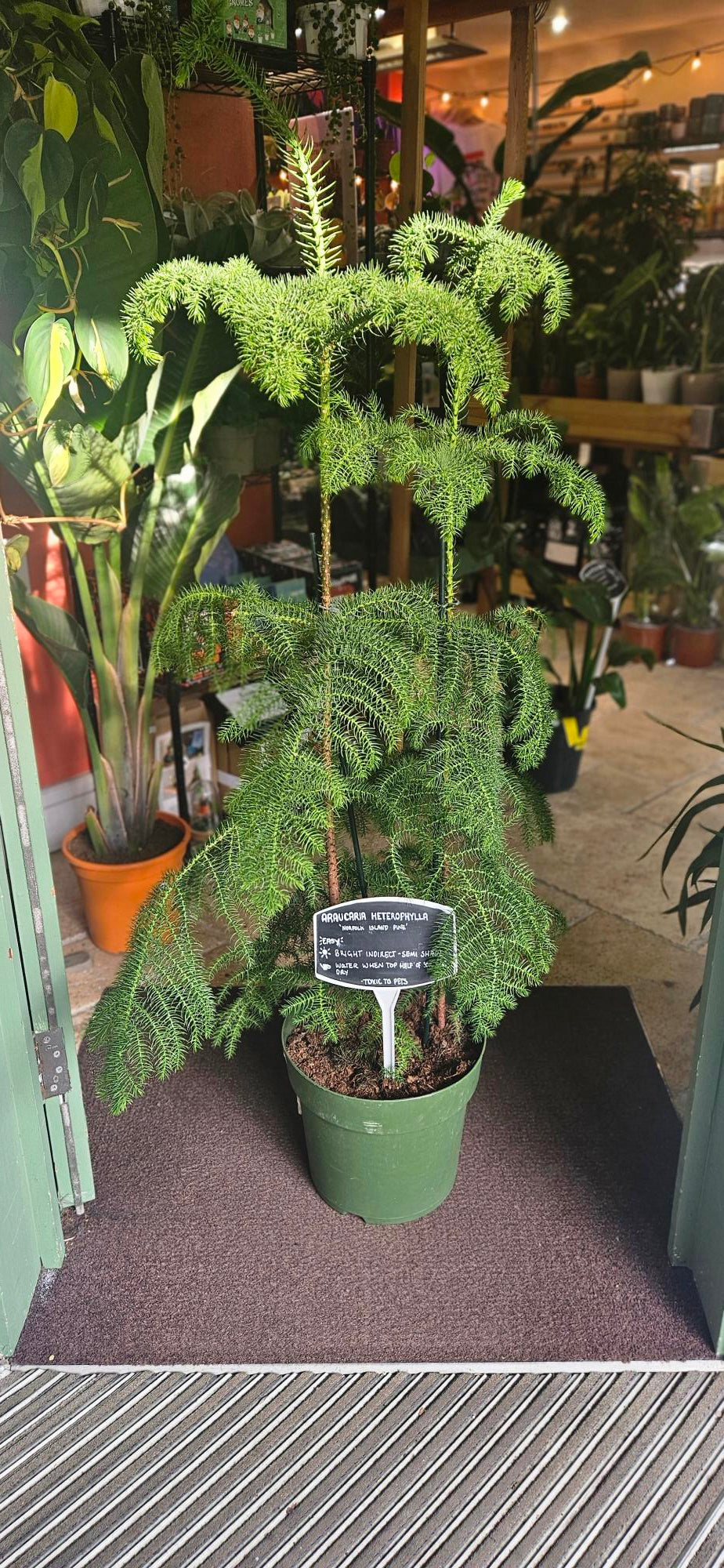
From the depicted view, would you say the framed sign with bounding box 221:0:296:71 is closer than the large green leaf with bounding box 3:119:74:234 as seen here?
No

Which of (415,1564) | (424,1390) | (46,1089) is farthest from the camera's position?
(46,1089)

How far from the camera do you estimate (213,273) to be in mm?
1521

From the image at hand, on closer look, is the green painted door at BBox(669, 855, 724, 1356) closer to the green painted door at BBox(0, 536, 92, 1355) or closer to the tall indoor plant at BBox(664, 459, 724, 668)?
the green painted door at BBox(0, 536, 92, 1355)

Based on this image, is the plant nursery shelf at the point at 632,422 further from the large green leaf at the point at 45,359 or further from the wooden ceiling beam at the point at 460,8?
the large green leaf at the point at 45,359

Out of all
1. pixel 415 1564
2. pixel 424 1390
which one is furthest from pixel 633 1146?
pixel 415 1564

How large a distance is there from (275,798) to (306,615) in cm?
30

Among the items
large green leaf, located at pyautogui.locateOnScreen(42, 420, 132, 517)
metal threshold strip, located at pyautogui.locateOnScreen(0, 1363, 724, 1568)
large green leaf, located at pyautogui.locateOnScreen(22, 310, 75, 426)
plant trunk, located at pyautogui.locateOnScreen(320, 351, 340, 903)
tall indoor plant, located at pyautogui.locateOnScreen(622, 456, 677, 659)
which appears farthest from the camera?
tall indoor plant, located at pyautogui.locateOnScreen(622, 456, 677, 659)

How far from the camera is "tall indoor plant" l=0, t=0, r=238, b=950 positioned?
1.97 m

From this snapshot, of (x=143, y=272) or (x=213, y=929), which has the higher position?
(x=143, y=272)

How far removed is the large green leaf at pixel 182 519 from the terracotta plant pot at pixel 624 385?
2571mm

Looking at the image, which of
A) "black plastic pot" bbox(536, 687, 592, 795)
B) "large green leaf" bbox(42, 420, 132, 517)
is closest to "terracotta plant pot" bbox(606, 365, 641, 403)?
"black plastic pot" bbox(536, 687, 592, 795)

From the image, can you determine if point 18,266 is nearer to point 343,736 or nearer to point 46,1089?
point 343,736

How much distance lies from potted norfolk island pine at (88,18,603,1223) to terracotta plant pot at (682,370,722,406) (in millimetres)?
2869

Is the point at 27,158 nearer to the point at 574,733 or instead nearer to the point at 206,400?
the point at 206,400
